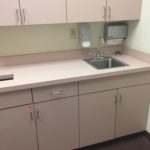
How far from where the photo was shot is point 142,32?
207 cm

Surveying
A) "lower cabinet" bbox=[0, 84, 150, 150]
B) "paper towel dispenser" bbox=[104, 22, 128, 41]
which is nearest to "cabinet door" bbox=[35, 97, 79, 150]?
"lower cabinet" bbox=[0, 84, 150, 150]

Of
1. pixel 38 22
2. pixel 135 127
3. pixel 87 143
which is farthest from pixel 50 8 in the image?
pixel 135 127

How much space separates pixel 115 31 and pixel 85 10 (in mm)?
551

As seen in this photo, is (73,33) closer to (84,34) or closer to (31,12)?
(84,34)

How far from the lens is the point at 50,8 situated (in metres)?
1.77

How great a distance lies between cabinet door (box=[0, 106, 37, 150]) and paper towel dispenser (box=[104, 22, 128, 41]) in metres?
1.30

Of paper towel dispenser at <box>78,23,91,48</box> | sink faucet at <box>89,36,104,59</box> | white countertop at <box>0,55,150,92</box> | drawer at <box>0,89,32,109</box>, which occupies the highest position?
paper towel dispenser at <box>78,23,91,48</box>

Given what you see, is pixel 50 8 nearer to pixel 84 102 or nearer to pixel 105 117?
pixel 84 102

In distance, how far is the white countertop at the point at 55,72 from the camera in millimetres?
1601

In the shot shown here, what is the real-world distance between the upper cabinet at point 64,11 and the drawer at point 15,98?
0.65m

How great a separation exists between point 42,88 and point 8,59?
2.26ft

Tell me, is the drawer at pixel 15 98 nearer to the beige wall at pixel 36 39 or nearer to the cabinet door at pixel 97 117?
the cabinet door at pixel 97 117

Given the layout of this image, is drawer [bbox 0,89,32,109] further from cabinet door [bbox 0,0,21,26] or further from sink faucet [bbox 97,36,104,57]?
sink faucet [bbox 97,36,104,57]

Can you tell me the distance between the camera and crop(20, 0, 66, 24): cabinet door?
171 centimetres
